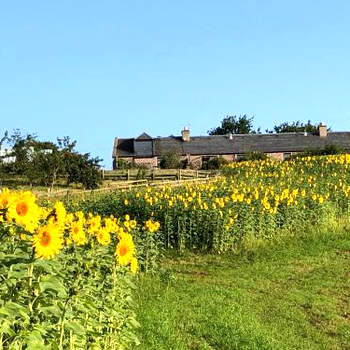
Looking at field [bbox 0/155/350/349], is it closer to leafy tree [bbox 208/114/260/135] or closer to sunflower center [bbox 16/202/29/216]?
sunflower center [bbox 16/202/29/216]

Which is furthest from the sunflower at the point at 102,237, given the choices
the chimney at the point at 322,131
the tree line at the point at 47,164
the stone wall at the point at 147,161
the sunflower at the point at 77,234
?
the chimney at the point at 322,131

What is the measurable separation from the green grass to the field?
2 centimetres

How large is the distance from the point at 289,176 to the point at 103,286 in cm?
1756

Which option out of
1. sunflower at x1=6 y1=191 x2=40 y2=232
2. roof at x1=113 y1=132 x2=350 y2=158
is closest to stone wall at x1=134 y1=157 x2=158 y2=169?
roof at x1=113 y1=132 x2=350 y2=158

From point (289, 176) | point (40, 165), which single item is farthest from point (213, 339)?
point (40, 165)

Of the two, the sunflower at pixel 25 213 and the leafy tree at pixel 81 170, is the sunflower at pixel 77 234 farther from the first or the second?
the leafy tree at pixel 81 170

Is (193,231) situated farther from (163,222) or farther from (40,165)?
(40,165)

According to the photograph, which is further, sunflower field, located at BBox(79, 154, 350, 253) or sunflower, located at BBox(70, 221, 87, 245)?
sunflower field, located at BBox(79, 154, 350, 253)

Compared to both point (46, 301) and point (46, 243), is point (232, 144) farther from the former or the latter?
point (46, 243)

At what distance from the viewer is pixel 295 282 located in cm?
1074

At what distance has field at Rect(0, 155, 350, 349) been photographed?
359 cm

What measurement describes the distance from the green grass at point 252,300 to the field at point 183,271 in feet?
0.07

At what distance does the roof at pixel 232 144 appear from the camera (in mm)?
69188

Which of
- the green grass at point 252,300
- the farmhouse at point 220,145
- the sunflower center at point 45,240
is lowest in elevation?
the green grass at point 252,300
